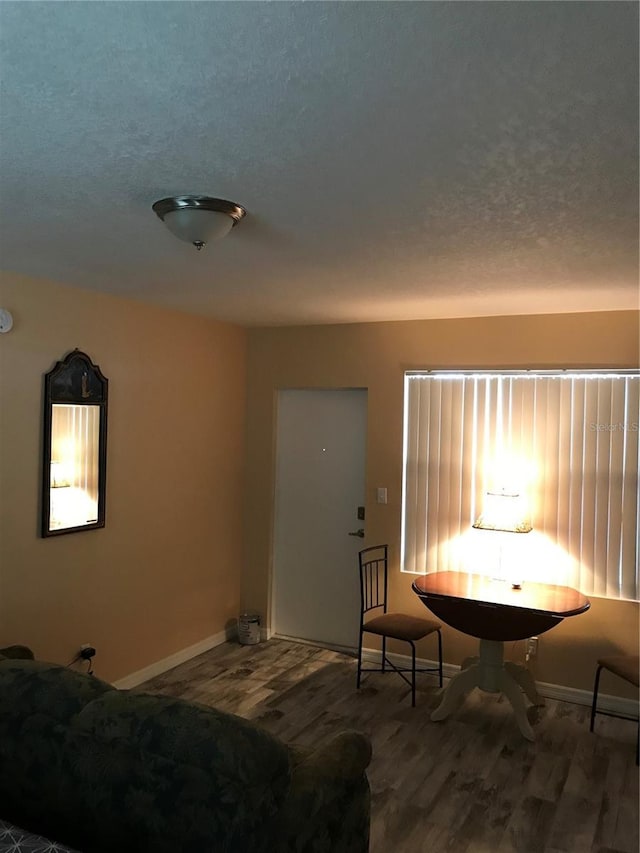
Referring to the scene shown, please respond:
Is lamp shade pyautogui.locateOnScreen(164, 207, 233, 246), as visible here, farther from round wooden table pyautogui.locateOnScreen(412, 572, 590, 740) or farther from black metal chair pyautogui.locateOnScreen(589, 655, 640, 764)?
black metal chair pyautogui.locateOnScreen(589, 655, 640, 764)

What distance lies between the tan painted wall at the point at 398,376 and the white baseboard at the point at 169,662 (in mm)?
397

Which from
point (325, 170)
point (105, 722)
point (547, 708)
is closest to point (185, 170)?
point (325, 170)

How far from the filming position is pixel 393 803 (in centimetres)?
294

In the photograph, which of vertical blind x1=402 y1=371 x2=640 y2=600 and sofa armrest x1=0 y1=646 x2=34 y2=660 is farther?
vertical blind x1=402 y1=371 x2=640 y2=600

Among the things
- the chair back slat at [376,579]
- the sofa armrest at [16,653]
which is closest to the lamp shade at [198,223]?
the sofa armrest at [16,653]

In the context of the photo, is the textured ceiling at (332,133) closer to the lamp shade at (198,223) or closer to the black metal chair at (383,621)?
the lamp shade at (198,223)

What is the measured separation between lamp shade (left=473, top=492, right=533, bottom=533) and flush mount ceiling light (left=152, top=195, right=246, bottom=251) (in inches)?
95.3

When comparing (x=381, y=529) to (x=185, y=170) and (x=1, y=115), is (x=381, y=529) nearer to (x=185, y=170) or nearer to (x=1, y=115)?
(x=185, y=170)

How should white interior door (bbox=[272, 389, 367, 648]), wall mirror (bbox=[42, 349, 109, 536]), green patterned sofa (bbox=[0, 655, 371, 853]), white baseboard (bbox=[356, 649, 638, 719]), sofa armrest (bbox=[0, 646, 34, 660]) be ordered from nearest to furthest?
green patterned sofa (bbox=[0, 655, 371, 853]), sofa armrest (bbox=[0, 646, 34, 660]), wall mirror (bbox=[42, 349, 109, 536]), white baseboard (bbox=[356, 649, 638, 719]), white interior door (bbox=[272, 389, 367, 648])

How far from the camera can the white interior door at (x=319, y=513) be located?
4781mm

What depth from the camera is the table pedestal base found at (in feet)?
12.1

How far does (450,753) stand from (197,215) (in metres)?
2.80

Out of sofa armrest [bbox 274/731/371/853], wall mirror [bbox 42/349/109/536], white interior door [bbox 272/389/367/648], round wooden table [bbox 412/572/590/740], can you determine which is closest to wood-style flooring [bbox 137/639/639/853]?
round wooden table [bbox 412/572/590/740]

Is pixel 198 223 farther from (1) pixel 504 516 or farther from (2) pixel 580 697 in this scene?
(2) pixel 580 697
